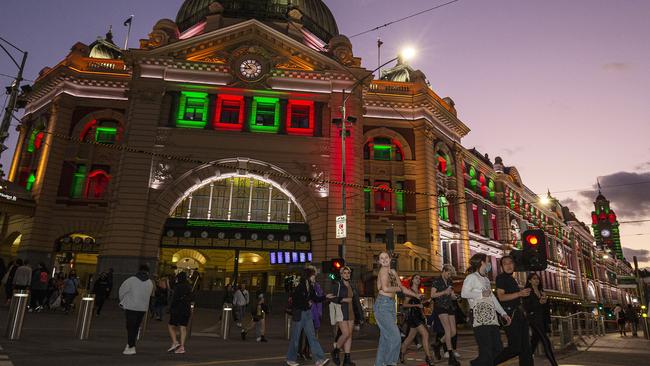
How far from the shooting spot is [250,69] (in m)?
33.5

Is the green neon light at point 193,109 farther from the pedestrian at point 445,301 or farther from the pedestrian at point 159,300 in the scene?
the pedestrian at point 445,301

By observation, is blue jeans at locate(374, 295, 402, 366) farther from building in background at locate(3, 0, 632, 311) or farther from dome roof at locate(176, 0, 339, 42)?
dome roof at locate(176, 0, 339, 42)

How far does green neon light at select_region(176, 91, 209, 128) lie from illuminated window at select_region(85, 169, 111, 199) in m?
7.95

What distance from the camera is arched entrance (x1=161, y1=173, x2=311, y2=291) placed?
31.0 metres

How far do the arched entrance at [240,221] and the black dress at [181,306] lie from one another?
19.8 m

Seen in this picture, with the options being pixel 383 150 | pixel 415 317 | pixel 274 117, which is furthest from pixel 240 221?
pixel 415 317

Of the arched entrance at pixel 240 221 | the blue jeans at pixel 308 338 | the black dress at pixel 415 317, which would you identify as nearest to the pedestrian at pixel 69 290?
the arched entrance at pixel 240 221

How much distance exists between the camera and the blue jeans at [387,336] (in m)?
7.10

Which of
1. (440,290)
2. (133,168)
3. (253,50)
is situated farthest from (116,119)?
(440,290)

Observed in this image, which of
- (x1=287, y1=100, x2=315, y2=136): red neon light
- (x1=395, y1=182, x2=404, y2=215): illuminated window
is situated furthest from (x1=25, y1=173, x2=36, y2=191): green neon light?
(x1=395, y1=182, x2=404, y2=215): illuminated window

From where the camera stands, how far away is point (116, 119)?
116ft

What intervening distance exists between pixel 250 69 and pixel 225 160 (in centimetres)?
744

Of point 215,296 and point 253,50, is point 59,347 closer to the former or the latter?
point 215,296

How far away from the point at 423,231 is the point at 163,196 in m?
20.1
